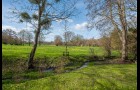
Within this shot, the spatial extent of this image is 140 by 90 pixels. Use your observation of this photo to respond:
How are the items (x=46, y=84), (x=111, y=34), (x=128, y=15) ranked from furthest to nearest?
(x=111, y=34), (x=128, y=15), (x=46, y=84)

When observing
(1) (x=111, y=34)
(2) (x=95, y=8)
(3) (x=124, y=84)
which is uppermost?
(2) (x=95, y=8)

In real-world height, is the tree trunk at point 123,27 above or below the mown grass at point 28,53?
above

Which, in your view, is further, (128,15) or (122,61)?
(122,61)

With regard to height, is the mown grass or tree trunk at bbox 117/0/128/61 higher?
tree trunk at bbox 117/0/128/61

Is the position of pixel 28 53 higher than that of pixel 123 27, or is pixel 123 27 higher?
pixel 123 27

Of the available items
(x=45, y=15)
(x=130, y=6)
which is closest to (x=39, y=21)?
(x=45, y=15)

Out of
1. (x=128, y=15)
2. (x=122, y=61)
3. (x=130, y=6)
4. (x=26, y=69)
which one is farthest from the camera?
(x=122, y=61)

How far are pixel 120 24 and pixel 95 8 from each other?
21.3ft

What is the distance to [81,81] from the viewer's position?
1781 centimetres

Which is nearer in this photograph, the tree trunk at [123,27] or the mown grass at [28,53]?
the tree trunk at [123,27]

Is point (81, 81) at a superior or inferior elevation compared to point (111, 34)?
inferior

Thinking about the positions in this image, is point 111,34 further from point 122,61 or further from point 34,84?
point 34,84

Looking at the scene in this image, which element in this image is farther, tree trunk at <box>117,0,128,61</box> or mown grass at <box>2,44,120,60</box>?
mown grass at <box>2,44,120,60</box>

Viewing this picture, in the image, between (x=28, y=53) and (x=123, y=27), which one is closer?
(x=123, y=27)
